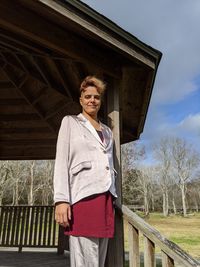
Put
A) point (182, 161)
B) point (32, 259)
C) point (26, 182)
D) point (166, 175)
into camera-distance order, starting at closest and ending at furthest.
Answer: point (32, 259) → point (26, 182) → point (182, 161) → point (166, 175)

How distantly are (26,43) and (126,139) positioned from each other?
3.17m

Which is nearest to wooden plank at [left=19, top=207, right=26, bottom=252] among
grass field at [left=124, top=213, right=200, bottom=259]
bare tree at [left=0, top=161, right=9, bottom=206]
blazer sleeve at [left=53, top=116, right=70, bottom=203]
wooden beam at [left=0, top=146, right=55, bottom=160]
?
wooden beam at [left=0, top=146, right=55, bottom=160]

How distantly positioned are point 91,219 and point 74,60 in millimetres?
1537

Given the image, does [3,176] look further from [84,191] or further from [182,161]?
[84,191]

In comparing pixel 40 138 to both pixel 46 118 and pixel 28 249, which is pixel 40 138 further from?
pixel 28 249

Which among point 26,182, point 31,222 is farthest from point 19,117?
point 26,182

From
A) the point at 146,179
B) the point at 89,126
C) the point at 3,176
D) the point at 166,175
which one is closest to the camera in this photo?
the point at 89,126

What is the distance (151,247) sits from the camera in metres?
2.49

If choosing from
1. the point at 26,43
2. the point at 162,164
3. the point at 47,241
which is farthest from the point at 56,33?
the point at 162,164

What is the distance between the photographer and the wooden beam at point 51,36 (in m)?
2.40

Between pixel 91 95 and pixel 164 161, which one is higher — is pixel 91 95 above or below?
below

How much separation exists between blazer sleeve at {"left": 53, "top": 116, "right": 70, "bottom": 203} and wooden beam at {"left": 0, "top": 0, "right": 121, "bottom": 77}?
2.59 feet

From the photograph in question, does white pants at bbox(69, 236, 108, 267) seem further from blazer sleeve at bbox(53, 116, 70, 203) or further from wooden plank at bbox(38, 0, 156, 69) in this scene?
wooden plank at bbox(38, 0, 156, 69)

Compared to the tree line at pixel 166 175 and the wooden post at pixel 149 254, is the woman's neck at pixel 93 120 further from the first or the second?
the tree line at pixel 166 175
